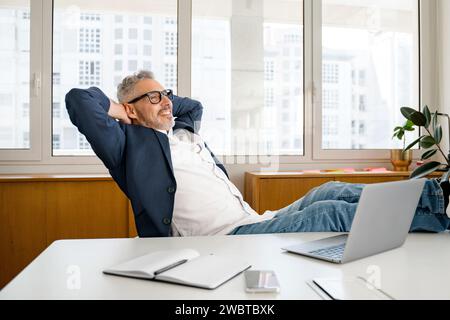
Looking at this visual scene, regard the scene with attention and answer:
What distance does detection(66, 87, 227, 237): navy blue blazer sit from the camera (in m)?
1.46

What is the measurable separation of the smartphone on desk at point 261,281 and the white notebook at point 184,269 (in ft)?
0.13

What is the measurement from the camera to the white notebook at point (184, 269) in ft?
2.59

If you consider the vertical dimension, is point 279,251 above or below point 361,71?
below

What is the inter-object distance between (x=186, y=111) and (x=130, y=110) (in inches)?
21.1

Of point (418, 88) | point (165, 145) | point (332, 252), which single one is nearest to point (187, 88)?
point (165, 145)

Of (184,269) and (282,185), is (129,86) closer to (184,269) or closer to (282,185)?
(184,269)

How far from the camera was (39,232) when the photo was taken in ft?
8.27

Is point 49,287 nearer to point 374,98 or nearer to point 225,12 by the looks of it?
point 225,12

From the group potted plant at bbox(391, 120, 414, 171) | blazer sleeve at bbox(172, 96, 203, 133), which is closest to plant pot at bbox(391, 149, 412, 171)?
potted plant at bbox(391, 120, 414, 171)

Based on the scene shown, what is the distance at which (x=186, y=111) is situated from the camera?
7.55 ft

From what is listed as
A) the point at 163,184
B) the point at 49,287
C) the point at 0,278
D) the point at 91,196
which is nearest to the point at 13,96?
the point at 91,196

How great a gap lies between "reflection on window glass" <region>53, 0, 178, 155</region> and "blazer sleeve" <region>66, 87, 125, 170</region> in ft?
5.48

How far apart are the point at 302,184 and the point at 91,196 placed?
4.71 feet

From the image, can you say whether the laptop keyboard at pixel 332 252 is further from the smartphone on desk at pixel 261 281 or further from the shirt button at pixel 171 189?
the shirt button at pixel 171 189
